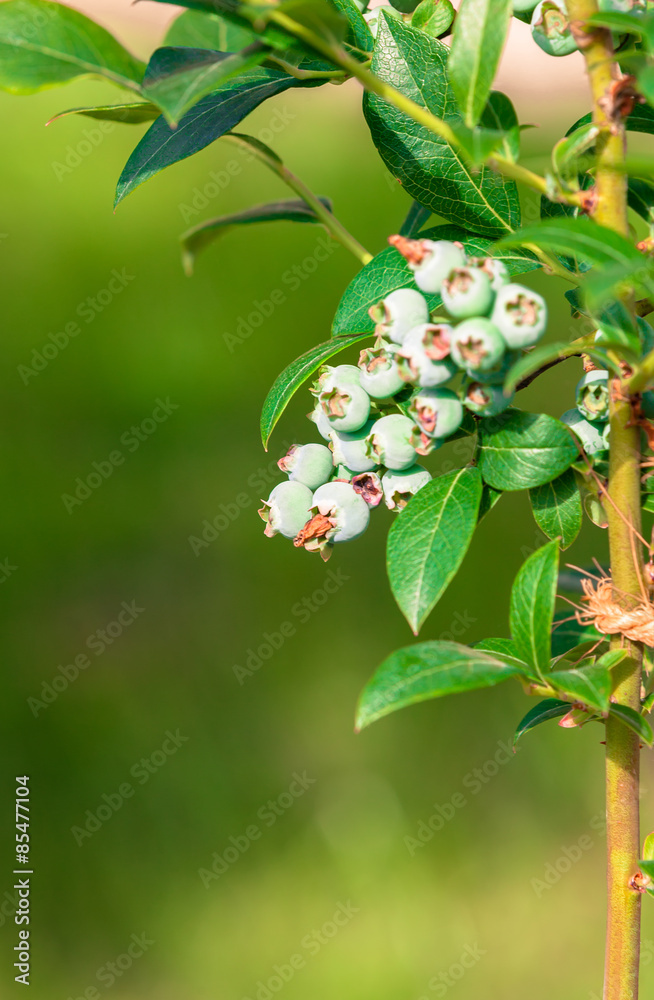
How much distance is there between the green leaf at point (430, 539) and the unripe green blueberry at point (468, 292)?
126 mm

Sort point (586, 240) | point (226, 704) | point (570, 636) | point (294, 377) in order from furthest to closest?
point (226, 704), point (570, 636), point (294, 377), point (586, 240)

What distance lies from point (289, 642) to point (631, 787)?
76.5 inches

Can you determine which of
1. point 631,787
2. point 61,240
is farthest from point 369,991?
point 61,240

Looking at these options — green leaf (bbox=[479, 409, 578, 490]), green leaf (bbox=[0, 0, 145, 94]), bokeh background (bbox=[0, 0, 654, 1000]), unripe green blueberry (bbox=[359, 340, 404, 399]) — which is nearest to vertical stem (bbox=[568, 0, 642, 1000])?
green leaf (bbox=[479, 409, 578, 490])

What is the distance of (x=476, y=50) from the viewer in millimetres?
485

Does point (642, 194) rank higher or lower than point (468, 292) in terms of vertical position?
higher

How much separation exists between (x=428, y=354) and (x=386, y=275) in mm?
128

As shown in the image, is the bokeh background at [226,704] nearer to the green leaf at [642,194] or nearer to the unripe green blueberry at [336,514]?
the unripe green blueberry at [336,514]

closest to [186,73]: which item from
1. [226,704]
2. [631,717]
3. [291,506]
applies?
[291,506]

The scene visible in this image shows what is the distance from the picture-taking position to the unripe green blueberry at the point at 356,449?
620mm

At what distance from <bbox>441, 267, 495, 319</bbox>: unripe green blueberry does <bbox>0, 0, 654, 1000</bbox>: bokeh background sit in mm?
1743

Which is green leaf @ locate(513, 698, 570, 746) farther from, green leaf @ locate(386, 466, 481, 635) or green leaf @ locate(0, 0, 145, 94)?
green leaf @ locate(0, 0, 145, 94)

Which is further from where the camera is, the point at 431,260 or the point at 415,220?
the point at 415,220

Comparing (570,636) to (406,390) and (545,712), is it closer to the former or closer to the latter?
(545,712)
